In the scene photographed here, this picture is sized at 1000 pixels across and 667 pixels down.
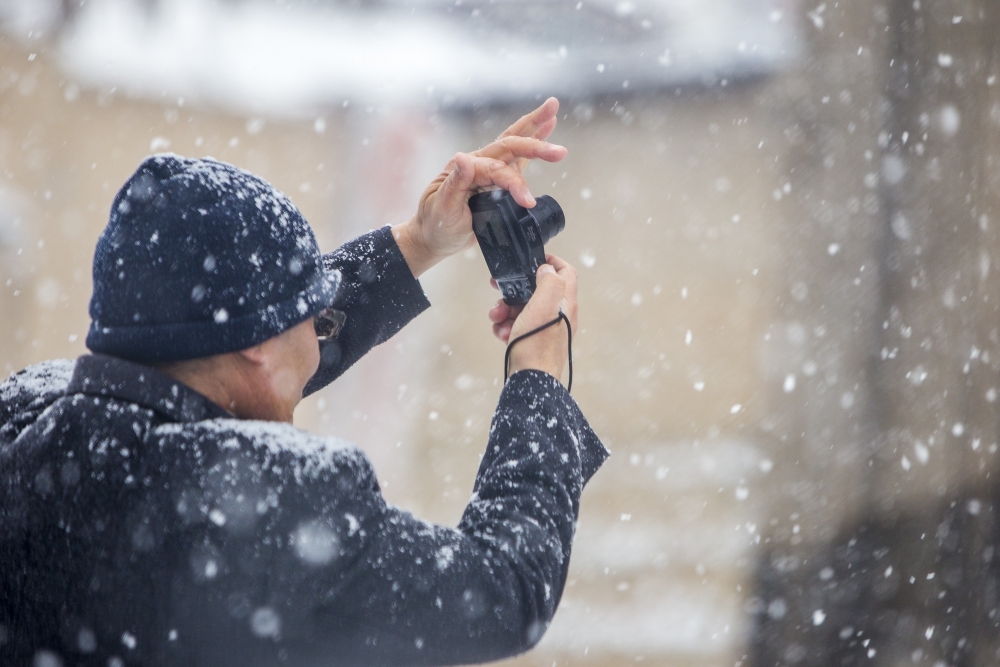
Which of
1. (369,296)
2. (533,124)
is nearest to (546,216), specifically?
(533,124)

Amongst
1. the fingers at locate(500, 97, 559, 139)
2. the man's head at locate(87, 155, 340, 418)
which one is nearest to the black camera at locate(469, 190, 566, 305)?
the fingers at locate(500, 97, 559, 139)

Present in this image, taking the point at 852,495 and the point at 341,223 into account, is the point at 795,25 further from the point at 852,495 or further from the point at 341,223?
the point at 341,223

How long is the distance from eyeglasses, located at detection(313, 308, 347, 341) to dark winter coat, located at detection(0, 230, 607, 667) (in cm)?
37

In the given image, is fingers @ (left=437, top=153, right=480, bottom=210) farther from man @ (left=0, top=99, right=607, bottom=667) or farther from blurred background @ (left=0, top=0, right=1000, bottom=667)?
blurred background @ (left=0, top=0, right=1000, bottom=667)

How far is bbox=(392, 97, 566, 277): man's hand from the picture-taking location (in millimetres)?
971

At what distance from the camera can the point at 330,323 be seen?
105cm

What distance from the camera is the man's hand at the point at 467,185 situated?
971 millimetres

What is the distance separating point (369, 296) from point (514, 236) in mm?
266

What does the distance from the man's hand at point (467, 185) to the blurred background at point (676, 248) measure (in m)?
1.24

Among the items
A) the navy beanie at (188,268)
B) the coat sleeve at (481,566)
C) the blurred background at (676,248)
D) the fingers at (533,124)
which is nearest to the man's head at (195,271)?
the navy beanie at (188,268)

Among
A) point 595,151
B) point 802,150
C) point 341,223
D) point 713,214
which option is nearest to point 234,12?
point 341,223

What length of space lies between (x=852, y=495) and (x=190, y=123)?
2535 millimetres

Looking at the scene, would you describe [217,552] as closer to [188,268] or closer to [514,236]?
[188,268]

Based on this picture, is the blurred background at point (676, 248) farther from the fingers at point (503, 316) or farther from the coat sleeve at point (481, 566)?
the coat sleeve at point (481, 566)
